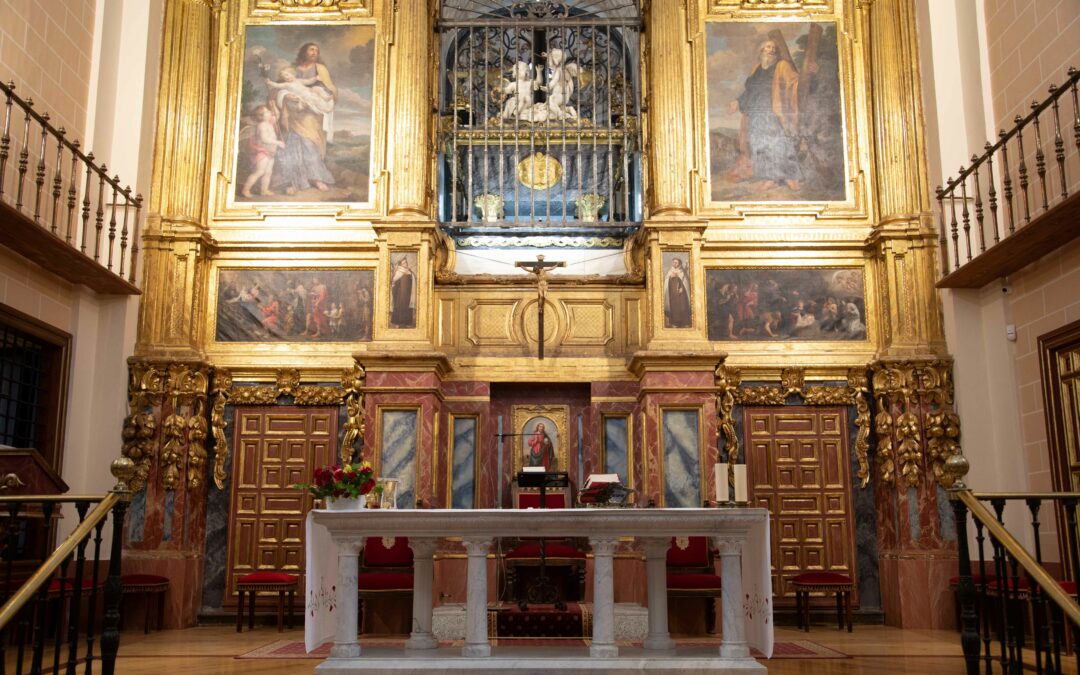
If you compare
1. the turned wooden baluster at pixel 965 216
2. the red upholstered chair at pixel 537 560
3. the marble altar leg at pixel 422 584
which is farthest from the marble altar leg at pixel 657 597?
the turned wooden baluster at pixel 965 216

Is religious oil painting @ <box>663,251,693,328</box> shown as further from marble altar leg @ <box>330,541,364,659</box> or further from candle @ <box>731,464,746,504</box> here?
marble altar leg @ <box>330,541,364,659</box>

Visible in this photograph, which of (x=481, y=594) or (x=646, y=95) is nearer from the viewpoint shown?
(x=481, y=594)

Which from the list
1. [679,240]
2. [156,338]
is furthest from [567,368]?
[156,338]

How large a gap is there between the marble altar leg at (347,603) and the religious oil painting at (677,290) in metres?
5.20

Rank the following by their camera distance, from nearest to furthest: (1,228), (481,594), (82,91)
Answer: (481,594)
(1,228)
(82,91)

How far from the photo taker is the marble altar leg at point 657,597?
7.40 metres

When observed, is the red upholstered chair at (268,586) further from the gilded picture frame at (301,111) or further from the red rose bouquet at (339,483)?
the gilded picture frame at (301,111)

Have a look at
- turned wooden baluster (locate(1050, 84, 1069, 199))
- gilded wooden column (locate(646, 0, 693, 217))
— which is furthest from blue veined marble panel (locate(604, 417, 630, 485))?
turned wooden baluster (locate(1050, 84, 1069, 199))

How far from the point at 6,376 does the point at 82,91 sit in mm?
3298

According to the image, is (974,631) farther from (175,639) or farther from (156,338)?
(156,338)

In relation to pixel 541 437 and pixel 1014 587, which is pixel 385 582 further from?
pixel 1014 587

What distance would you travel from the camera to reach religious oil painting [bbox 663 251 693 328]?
11.3m

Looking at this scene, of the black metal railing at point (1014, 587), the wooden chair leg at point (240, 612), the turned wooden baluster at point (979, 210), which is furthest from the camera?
the wooden chair leg at point (240, 612)

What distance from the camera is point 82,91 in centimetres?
1116
